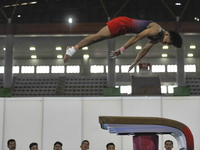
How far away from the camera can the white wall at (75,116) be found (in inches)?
467

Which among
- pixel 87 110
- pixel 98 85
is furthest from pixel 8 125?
pixel 98 85

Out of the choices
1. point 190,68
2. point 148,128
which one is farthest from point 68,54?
point 190,68

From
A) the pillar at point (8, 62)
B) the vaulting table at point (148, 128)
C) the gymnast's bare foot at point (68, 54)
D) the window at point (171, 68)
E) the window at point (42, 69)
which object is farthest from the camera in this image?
the window at point (42, 69)

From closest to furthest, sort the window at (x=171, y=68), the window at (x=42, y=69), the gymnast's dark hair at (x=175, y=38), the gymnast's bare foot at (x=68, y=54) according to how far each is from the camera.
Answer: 1. the gymnast's bare foot at (x=68, y=54)
2. the gymnast's dark hair at (x=175, y=38)
3. the window at (x=171, y=68)
4. the window at (x=42, y=69)

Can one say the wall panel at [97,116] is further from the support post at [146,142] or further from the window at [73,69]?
the window at [73,69]

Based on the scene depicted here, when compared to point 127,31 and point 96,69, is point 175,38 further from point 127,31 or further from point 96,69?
point 96,69

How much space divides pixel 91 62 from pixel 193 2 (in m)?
10.4

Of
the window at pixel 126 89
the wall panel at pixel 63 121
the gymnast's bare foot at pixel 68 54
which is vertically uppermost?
the window at pixel 126 89

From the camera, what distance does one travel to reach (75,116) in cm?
1196

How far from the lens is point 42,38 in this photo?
2373 cm

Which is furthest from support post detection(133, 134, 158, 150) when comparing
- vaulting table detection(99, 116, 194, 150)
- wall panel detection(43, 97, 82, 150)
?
wall panel detection(43, 97, 82, 150)

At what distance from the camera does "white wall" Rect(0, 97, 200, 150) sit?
38.9 feet

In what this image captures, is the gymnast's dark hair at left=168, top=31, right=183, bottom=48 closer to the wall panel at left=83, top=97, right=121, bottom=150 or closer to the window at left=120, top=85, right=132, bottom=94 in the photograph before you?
the wall panel at left=83, top=97, right=121, bottom=150

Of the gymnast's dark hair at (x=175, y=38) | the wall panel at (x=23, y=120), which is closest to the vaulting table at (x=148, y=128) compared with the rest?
the gymnast's dark hair at (x=175, y=38)
